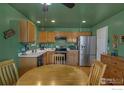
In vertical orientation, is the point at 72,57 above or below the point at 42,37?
below

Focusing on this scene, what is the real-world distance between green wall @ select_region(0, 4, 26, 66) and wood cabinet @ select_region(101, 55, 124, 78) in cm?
238

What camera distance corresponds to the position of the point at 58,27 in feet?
27.8

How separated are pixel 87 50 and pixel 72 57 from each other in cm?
73

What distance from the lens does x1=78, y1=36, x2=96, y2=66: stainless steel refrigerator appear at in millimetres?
7406

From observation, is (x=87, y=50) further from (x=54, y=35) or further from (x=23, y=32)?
(x=23, y=32)

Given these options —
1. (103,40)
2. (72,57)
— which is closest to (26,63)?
(103,40)

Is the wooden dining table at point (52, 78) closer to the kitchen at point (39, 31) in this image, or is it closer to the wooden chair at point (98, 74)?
the wooden chair at point (98, 74)

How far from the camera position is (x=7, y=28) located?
371 cm

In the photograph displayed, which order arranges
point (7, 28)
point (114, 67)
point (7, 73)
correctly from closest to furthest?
point (7, 73) → point (7, 28) → point (114, 67)

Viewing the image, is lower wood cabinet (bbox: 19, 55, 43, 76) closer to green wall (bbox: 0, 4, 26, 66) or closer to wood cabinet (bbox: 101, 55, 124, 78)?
green wall (bbox: 0, 4, 26, 66)

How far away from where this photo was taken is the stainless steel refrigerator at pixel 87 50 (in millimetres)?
7406

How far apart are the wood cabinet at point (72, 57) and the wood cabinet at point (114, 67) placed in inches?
103
